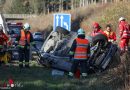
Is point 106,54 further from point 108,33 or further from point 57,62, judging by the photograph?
point 108,33

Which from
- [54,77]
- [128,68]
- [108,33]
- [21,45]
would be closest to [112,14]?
[108,33]

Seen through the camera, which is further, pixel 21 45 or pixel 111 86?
pixel 21 45

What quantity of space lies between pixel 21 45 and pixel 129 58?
6.68 meters

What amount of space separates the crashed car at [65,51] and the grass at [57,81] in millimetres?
718

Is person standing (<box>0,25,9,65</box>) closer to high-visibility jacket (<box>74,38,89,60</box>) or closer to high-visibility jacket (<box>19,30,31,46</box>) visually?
high-visibility jacket (<box>19,30,31,46</box>)

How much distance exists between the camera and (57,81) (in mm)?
15312

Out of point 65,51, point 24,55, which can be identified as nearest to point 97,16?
point 65,51

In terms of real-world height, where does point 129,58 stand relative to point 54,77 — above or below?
above

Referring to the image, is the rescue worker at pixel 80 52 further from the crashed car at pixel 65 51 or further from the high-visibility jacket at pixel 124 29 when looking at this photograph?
the high-visibility jacket at pixel 124 29

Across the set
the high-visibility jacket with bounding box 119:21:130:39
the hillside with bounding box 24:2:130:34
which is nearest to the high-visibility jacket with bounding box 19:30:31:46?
the high-visibility jacket with bounding box 119:21:130:39

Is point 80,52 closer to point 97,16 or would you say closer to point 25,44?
point 25,44

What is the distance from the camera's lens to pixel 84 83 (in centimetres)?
1482

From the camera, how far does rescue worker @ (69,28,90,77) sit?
1658cm

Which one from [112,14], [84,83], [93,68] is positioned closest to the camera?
[84,83]
